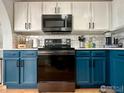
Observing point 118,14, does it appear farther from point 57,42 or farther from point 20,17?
point 20,17

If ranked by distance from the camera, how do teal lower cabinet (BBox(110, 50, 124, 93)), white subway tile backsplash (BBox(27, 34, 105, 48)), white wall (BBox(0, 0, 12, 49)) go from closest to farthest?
1. teal lower cabinet (BBox(110, 50, 124, 93))
2. white wall (BBox(0, 0, 12, 49))
3. white subway tile backsplash (BBox(27, 34, 105, 48))

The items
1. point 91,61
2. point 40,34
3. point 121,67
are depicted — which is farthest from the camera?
point 40,34

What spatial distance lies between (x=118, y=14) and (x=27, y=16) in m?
2.19

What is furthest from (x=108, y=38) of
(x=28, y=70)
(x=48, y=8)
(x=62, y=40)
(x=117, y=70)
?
(x=28, y=70)

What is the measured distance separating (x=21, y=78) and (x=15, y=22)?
1.41 meters

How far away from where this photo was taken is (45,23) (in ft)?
17.3

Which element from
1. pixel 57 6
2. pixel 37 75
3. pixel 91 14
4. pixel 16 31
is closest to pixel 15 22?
pixel 16 31

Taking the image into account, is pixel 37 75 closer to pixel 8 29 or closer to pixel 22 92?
pixel 22 92

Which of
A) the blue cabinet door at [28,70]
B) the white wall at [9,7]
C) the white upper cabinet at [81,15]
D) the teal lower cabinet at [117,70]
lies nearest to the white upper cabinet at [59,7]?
the white upper cabinet at [81,15]

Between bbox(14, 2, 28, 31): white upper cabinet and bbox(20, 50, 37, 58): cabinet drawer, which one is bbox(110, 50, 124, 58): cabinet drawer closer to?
bbox(20, 50, 37, 58): cabinet drawer

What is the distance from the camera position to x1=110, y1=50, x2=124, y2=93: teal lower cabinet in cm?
376

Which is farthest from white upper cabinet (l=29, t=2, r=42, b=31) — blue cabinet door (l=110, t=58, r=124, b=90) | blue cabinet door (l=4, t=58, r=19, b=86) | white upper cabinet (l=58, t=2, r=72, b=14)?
blue cabinet door (l=110, t=58, r=124, b=90)

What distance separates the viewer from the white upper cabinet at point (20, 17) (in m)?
5.40

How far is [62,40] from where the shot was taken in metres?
5.62
